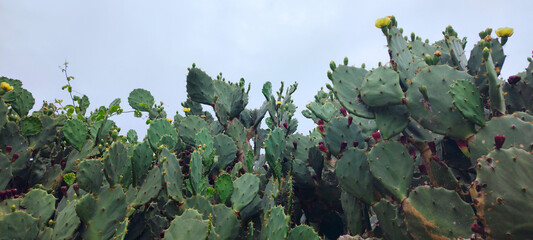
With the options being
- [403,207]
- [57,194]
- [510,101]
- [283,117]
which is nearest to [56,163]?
[57,194]

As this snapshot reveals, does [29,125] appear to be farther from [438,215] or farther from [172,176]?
[438,215]

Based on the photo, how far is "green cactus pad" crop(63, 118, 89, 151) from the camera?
3215 mm

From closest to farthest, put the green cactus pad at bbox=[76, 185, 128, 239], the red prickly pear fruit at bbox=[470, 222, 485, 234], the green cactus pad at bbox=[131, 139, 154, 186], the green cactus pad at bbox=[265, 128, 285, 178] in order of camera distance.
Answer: the red prickly pear fruit at bbox=[470, 222, 485, 234] → the green cactus pad at bbox=[76, 185, 128, 239] → the green cactus pad at bbox=[131, 139, 154, 186] → the green cactus pad at bbox=[265, 128, 285, 178]

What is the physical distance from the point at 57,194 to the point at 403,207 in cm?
262

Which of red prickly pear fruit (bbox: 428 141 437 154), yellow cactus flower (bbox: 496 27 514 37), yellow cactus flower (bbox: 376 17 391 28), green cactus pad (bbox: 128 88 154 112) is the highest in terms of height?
green cactus pad (bbox: 128 88 154 112)

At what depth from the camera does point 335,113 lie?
338 centimetres

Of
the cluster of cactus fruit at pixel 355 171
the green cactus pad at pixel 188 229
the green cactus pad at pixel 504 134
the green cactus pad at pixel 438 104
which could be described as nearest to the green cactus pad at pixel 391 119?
the cluster of cactus fruit at pixel 355 171

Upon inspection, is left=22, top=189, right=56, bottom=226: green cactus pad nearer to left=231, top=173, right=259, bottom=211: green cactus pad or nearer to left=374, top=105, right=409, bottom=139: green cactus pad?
left=231, top=173, right=259, bottom=211: green cactus pad

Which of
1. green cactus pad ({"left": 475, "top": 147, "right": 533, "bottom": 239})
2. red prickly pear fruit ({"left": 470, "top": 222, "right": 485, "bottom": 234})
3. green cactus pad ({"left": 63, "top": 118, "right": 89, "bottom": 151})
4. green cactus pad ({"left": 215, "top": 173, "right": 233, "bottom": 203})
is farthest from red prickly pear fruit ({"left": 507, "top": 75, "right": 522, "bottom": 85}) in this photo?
green cactus pad ({"left": 63, "top": 118, "right": 89, "bottom": 151})

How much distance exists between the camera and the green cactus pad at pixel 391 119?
257 centimetres

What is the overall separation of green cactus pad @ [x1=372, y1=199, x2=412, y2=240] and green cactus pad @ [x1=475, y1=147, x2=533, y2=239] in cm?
49

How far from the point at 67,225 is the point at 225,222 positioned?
912mm

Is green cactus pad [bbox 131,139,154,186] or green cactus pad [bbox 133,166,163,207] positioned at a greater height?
green cactus pad [bbox 131,139,154,186]

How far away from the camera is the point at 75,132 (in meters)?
3.25
